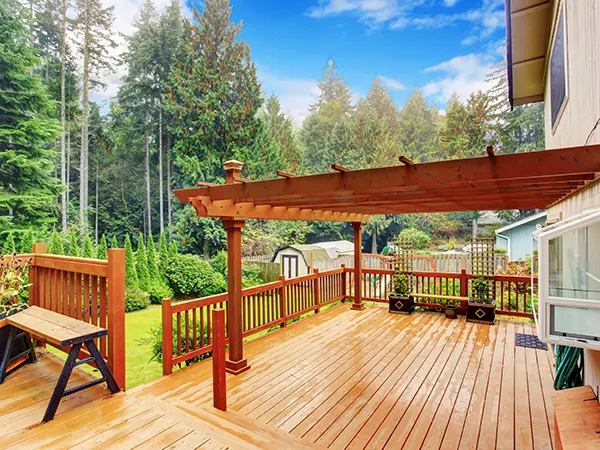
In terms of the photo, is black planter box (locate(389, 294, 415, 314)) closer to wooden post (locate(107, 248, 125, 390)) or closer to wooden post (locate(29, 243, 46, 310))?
wooden post (locate(107, 248, 125, 390))

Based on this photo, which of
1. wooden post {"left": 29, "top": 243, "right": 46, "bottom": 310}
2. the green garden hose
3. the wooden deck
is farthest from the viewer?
wooden post {"left": 29, "top": 243, "right": 46, "bottom": 310}

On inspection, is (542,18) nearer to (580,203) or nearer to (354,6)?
(580,203)

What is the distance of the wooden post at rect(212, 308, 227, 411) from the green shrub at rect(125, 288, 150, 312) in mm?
7012

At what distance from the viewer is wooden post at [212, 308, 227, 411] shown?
2.98m

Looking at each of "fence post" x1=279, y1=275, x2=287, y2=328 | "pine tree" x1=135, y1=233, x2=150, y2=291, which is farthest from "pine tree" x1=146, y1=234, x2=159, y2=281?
"fence post" x1=279, y1=275, x2=287, y2=328

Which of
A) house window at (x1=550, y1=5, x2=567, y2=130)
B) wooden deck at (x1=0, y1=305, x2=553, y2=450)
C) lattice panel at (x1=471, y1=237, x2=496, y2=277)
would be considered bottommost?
wooden deck at (x1=0, y1=305, x2=553, y2=450)

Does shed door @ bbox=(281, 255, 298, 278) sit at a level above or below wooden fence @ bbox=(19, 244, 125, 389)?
below

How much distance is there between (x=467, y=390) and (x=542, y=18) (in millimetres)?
4334

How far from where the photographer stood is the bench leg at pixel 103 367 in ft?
8.34

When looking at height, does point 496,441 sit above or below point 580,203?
below

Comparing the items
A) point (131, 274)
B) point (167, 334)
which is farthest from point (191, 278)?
point (167, 334)

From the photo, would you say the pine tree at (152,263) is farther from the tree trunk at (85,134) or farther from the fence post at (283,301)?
the tree trunk at (85,134)

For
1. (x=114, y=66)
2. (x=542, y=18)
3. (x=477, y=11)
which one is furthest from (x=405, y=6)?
(x=542, y=18)

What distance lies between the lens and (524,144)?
22.0 meters
